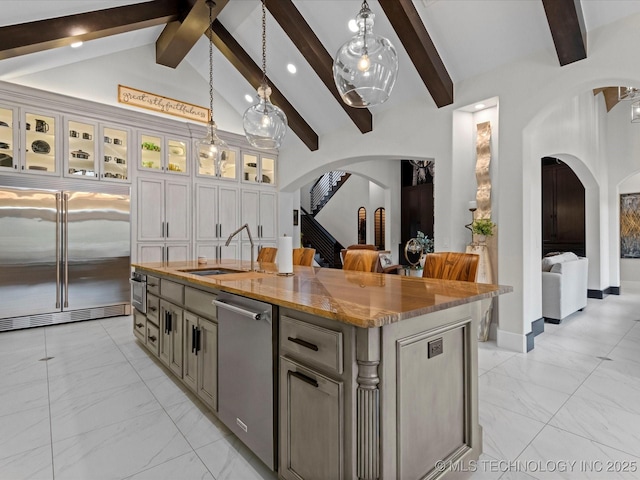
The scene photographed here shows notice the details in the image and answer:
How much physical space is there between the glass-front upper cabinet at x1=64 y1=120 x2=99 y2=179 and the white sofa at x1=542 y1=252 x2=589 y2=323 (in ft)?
20.9

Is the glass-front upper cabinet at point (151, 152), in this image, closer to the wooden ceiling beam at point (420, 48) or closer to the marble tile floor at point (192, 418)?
the marble tile floor at point (192, 418)

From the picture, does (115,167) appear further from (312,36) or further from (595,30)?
(595,30)

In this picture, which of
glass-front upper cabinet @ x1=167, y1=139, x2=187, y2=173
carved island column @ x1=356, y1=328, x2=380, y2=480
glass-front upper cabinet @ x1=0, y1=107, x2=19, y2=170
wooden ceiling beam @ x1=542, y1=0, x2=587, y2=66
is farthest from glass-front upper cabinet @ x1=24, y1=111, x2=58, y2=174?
wooden ceiling beam @ x1=542, y1=0, x2=587, y2=66

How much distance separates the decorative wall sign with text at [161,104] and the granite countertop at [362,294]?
4.36 metres

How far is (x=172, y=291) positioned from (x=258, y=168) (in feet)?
14.4

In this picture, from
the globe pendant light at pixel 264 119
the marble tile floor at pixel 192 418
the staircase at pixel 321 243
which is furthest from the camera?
the staircase at pixel 321 243

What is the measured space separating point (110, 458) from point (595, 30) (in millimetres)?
4784

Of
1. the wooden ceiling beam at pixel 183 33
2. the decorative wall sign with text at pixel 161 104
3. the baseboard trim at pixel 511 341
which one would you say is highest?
the wooden ceiling beam at pixel 183 33

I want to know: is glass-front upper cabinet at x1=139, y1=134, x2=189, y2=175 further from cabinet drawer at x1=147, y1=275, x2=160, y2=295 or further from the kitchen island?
the kitchen island

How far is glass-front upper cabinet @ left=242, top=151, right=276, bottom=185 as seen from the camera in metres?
6.54

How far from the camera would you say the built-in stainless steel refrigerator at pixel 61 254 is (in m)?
4.27

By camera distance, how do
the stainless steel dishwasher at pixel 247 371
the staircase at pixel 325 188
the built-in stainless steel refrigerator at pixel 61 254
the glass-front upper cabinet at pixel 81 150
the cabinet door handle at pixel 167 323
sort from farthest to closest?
the staircase at pixel 325 188
the glass-front upper cabinet at pixel 81 150
the built-in stainless steel refrigerator at pixel 61 254
the cabinet door handle at pixel 167 323
the stainless steel dishwasher at pixel 247 371

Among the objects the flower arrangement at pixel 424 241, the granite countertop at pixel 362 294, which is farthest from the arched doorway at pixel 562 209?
the granite countertop at pixel 362 294

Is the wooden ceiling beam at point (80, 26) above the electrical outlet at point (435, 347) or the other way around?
above
